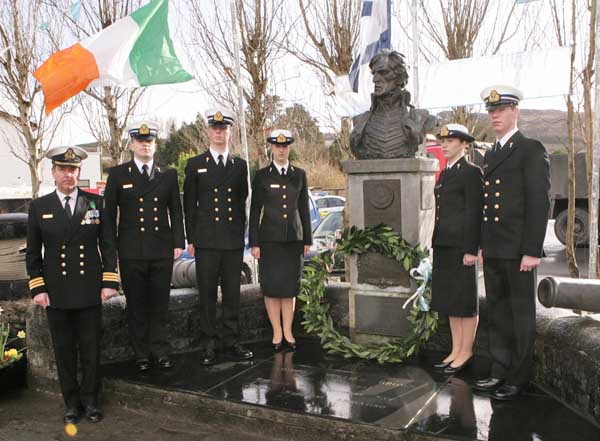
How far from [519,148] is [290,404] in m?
2.30

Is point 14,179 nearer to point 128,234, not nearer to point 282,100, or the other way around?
point 282,100

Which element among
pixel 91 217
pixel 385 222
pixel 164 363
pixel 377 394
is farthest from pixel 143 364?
pixel 385 222

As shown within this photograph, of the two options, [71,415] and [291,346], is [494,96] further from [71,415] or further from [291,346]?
[71,415]

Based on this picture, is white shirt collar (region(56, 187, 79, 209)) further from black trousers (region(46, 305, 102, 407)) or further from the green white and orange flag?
the green white and orange flag

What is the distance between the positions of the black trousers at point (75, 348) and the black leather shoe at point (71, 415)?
0.10ft

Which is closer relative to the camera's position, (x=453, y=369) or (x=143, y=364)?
(x=453, y=369)

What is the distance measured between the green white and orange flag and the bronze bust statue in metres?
2.35

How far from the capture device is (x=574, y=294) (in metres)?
3.70

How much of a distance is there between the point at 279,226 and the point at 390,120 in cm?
136

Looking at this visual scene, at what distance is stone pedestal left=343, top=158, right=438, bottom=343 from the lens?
4891mm

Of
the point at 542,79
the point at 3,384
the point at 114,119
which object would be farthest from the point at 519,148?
the point at 114,119

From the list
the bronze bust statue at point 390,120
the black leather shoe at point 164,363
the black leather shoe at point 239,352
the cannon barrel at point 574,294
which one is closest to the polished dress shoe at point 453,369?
the cannon barrel at point 574,294

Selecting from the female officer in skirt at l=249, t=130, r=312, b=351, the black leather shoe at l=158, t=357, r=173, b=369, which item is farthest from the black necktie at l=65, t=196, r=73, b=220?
the female officer in skirt at l=249, t=130, r=312, b=351

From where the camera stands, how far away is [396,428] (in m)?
3.42
